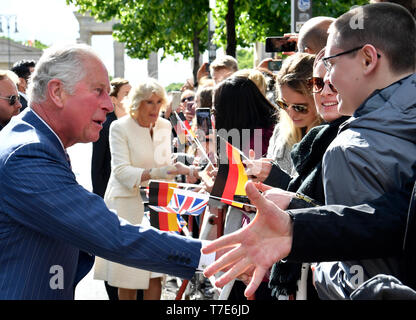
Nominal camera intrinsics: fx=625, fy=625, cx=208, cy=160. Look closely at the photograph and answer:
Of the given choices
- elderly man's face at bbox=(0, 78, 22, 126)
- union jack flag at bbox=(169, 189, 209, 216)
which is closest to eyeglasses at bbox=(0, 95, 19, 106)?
elderly man's face at bbox=(0, 78, 22, 126)

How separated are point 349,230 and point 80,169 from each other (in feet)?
51.2

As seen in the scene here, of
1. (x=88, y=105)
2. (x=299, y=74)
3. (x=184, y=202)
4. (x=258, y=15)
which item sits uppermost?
(x=258, y=15)

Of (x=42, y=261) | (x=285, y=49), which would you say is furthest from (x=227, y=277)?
(x=285, y=49)

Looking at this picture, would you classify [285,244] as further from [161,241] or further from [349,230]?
[161,241]

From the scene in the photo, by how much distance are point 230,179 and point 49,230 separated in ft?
3.46

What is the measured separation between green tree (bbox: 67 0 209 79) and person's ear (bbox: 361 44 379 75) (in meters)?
14.1

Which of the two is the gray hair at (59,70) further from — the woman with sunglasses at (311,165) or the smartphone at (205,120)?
the smartphone at (205,120)

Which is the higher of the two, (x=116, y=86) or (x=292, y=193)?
(x=116, y=86)

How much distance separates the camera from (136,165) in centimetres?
621

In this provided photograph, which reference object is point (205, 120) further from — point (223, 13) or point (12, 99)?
point (223, 13)

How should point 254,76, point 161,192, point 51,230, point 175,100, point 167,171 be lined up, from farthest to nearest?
point 175,100 < point 167,171 < point 254,76 < point 161,192 < point 51,230

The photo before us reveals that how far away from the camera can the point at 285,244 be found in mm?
2080

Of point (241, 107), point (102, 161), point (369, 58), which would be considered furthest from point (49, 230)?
point (102, 161)
